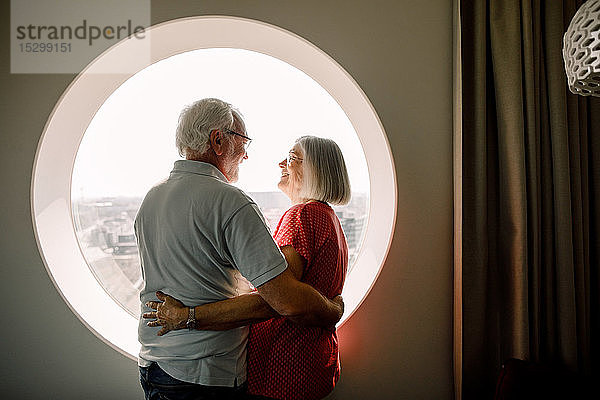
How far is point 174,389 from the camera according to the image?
1588mm

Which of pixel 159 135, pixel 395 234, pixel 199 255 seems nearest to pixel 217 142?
pixel 199 255

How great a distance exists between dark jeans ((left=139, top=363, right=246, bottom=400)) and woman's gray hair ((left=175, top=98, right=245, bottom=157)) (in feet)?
2.32

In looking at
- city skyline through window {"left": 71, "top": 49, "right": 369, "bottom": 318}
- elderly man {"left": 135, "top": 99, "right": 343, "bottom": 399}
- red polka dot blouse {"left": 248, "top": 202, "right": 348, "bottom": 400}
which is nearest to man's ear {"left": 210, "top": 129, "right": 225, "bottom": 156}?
elderly man {"left": 135, "top": 99, "right": 343, "bottom": 399}

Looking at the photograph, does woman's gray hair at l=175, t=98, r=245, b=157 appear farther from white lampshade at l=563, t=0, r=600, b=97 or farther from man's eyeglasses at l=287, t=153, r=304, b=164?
white lampshade at l=563, t=0, r=600, b=97

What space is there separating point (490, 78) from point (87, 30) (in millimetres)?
1709

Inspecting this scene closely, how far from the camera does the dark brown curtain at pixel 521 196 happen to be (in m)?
2.11

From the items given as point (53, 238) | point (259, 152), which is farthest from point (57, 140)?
point (259, 152)

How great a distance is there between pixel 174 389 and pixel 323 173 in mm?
894

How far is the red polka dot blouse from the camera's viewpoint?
5.67 feet

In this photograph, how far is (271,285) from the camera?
1.50m

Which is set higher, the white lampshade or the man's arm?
the white lampshade

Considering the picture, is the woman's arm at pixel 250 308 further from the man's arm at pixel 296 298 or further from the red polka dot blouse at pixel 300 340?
the red polka dot blouse at pixel 300 340

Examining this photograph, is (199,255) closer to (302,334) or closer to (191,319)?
(191,319)

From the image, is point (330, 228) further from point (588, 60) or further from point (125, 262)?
point (125, 262)
